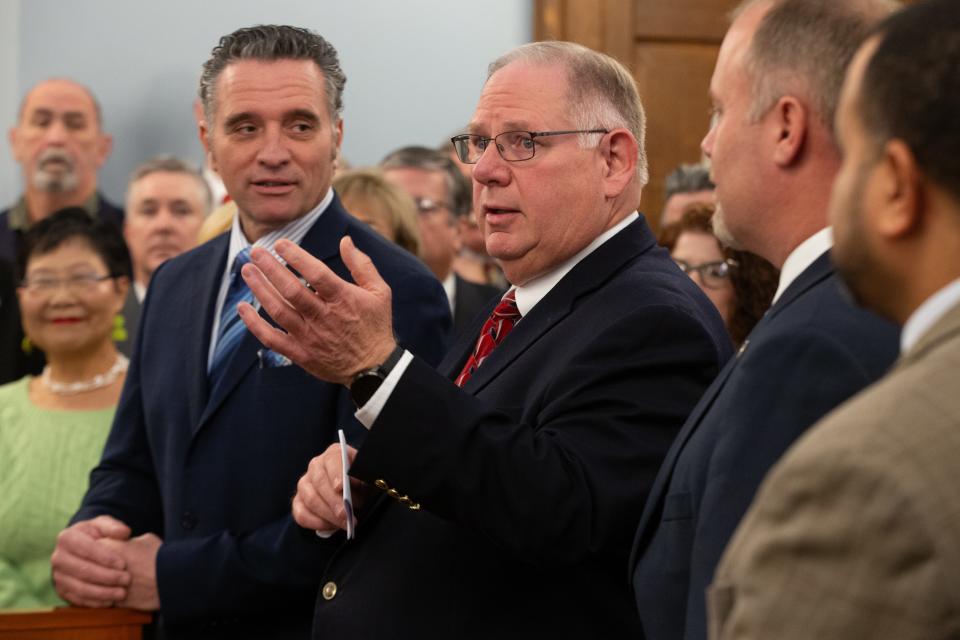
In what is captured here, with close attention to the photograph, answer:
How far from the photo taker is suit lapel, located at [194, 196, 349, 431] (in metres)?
2.67

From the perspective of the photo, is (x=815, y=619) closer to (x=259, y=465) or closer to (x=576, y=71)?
(x=576, y=71)

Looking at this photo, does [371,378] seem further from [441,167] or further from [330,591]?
[441,167]

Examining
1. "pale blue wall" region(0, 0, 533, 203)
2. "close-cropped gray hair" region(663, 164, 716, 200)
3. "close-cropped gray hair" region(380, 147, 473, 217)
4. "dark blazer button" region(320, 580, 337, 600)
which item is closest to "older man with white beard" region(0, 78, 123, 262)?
"pale blue wall" region(0, 0, 533, 203)

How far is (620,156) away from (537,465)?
63 centimetres

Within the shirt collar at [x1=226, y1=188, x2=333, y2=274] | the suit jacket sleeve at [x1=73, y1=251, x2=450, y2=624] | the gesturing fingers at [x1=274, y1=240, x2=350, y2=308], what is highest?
the gesturing fingers at [x1=274, y1=240, x2=350, y2=308]

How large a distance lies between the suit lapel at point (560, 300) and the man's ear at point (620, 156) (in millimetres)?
94

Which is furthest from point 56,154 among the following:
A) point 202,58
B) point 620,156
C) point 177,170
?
point 620,156

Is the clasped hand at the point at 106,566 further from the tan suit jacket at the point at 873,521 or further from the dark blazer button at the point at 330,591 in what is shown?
the tan suit jacket at the point at 873,521

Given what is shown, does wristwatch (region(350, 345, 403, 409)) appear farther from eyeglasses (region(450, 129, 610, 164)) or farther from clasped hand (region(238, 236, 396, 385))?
eyeglasses (region(450, 129, 610, 164))

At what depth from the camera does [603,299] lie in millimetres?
2189

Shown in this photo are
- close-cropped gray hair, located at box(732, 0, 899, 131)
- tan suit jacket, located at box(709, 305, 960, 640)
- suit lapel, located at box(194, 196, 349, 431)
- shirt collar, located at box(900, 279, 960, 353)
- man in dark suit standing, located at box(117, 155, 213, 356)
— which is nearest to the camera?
tan suit jacket, located at box(709, 305, 960, 640)

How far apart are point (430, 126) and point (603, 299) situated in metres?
4.60

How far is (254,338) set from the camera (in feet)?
8.81

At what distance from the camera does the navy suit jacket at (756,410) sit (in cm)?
154
